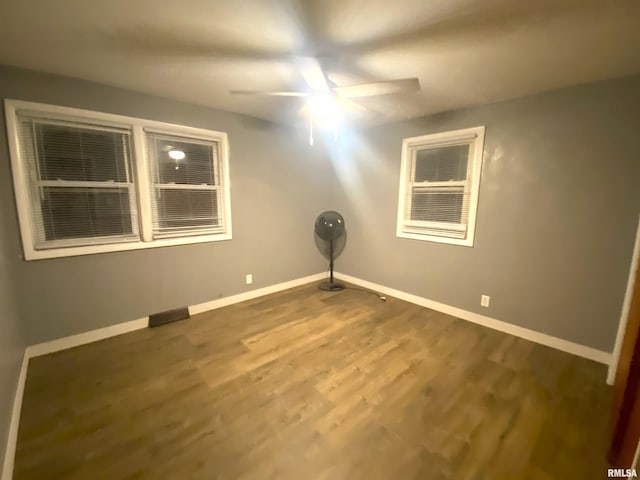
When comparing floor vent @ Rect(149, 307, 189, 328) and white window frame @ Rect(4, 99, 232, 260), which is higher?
white window frame @ Rect(4, 99, 232, 260)

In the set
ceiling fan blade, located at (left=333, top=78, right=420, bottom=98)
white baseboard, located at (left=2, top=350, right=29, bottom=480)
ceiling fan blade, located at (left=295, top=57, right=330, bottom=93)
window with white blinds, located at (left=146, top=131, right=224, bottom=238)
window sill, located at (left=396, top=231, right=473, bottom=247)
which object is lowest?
white baseboard, located at (left=2, top=350, right=29, bottom=480)

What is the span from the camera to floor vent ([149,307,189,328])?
294 cm

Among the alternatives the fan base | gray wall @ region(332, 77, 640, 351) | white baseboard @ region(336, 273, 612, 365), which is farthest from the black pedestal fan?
gray wall @ region(332, 77, 640, 351)

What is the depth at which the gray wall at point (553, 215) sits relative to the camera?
2227 millimetres

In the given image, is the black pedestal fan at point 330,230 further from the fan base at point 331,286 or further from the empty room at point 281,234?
the empty room at point 281,234

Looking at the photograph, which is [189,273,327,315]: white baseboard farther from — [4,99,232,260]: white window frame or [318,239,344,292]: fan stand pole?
[4,99,232,260]: white window frame

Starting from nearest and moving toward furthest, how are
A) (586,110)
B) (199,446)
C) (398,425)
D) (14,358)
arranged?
(199,446), (398,425), (14,358), (586,110)

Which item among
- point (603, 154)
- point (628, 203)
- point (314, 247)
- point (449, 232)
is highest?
point (603, 154)

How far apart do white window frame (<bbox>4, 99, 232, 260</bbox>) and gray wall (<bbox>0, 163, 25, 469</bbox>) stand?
0.10m

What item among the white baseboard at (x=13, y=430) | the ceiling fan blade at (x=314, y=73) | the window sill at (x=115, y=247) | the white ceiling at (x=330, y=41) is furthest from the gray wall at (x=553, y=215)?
the white baseboard at (x=13, y=430)

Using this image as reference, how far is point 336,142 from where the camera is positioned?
166 inches

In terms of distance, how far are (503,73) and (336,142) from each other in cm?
237

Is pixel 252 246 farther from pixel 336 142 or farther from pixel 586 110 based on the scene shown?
pixel 586 110

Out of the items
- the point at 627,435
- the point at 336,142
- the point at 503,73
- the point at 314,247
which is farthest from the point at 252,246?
the point at 627,435
